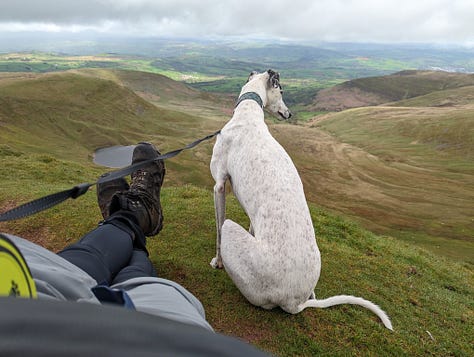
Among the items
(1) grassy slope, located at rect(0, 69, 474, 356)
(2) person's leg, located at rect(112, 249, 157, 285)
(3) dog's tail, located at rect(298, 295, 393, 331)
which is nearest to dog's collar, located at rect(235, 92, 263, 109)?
(1) grassy slope, located at rect(0, 69, 474, 356)

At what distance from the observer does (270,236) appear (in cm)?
520

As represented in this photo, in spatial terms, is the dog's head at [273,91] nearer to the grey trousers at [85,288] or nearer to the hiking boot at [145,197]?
the hiking boot at [145,197]

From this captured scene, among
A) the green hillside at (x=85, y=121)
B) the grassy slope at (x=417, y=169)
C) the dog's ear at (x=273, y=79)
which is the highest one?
the dog's ear at (x=273, y=79)

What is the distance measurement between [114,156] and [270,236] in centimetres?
6789

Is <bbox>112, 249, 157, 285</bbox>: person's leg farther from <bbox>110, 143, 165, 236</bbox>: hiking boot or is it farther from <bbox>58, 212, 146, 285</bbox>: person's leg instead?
<bbox>110, 143, 165, 236</bbox>: hiking boot

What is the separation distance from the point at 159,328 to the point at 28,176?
816 inches

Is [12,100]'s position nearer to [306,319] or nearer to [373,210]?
[373,210]

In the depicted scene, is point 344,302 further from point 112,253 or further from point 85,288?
point 85,288

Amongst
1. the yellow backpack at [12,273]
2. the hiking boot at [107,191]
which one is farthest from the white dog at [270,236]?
the yellow backpack at [12,273]

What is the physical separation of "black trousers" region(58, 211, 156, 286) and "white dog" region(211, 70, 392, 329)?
5.16 ft

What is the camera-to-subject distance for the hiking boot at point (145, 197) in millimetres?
5840

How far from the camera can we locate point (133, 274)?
161 inches

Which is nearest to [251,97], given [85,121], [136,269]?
[136,269]

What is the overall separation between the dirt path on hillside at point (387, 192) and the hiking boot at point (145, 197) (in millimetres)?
34791
